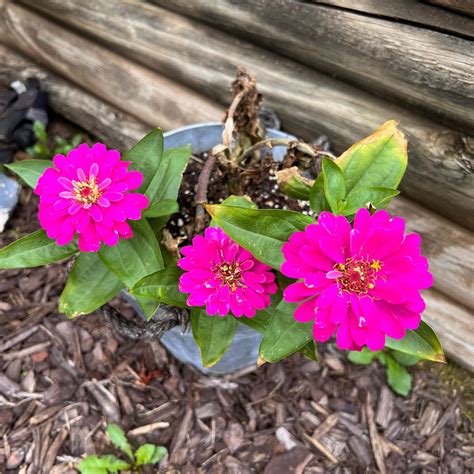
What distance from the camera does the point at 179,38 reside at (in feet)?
5.98

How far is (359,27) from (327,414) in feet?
4.12

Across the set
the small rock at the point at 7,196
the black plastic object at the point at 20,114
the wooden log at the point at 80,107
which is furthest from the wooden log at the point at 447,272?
the black plastic object at the point at 20,114

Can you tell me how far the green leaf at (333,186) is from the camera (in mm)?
964

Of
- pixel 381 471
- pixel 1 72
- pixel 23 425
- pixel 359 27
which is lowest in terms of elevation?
pixel 23 425

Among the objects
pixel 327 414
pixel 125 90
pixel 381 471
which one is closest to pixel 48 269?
pixel 125 90

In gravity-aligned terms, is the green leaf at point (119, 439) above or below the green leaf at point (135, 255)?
below

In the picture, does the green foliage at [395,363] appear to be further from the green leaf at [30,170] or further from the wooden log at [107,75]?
the green leaf at [30,170]

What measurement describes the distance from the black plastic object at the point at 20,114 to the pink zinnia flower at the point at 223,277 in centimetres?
166

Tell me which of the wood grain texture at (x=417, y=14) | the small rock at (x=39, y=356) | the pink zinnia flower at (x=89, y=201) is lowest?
the small rock at (x=39, y=356)

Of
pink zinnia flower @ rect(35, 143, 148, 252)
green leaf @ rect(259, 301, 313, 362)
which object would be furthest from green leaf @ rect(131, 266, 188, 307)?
green leaf @ rect(259, 301, 313, 362)

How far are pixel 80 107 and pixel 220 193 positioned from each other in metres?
1.21

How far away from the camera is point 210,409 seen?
1.65 metres

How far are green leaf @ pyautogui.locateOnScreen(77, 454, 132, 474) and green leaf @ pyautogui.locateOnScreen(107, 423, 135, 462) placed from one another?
33mm

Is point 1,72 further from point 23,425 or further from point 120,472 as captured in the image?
point 120,472
